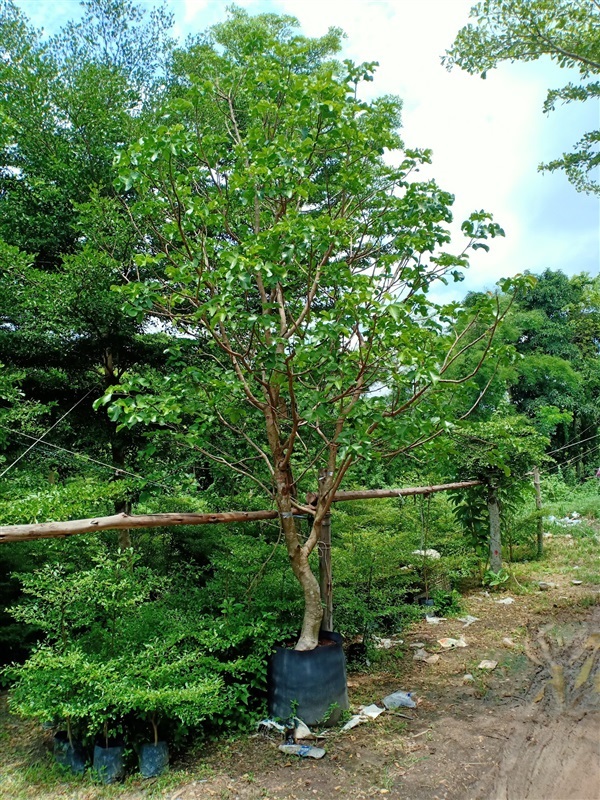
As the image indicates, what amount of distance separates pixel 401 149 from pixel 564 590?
16.3ft

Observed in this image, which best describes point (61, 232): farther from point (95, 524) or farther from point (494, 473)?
point (494, 473)

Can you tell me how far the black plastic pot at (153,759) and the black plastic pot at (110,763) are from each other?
0.34 ft

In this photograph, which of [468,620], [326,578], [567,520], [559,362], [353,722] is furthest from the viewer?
[559,362]

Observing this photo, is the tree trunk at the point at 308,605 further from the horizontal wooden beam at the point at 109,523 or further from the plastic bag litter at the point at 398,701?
the plastic bag litter at the point at 398,701

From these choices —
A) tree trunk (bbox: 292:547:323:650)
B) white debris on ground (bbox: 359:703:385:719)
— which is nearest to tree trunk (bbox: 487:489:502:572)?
white debris on ground (bbox: 359:703:385:719)

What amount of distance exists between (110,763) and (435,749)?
167 cm

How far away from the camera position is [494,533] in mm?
6371

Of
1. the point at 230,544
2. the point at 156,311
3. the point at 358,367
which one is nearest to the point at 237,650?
the point at 230,544

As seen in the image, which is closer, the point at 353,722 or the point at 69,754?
the point at 69,754

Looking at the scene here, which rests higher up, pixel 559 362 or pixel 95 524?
pixel 559 362

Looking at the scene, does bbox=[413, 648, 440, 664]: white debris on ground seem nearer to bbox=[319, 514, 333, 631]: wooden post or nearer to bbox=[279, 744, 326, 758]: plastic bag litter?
bbox=[319, 514, 333, 631]: wooden post

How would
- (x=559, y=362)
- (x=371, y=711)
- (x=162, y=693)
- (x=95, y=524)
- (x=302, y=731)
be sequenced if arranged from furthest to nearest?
(x=559, y=362), (x=371, y=711), (x=302, y=731), (x=95, y=524), (x=162, y=693)

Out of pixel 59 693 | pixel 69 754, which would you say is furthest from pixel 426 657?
pixel 59 693

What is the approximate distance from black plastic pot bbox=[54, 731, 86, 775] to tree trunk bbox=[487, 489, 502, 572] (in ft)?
15.7
